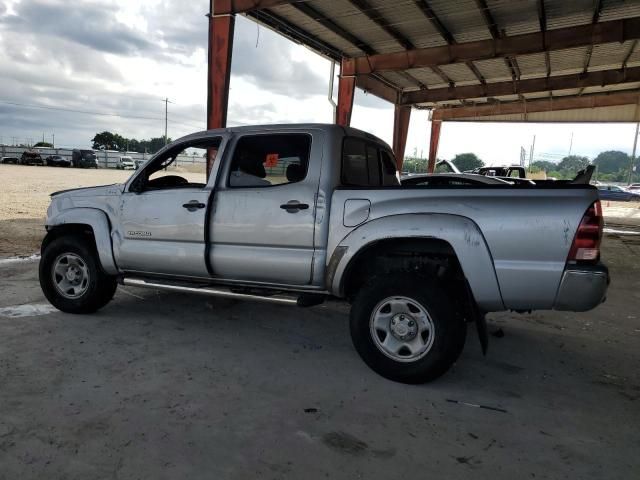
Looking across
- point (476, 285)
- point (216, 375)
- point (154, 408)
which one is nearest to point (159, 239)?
point (216, 375)

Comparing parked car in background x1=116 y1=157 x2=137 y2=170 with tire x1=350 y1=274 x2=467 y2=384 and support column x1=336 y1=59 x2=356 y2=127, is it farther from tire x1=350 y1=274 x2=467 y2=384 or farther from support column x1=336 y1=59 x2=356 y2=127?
tire x1=350 y1=274 x2=467 y2=384

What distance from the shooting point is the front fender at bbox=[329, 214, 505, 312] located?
325 centimetres

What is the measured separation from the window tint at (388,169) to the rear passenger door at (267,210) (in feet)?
3.71

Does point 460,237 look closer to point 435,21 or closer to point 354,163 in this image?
point 354,163

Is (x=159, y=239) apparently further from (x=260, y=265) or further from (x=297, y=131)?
(x=297, y=131)

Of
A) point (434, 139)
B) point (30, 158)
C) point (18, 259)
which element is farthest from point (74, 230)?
point (30, 158)

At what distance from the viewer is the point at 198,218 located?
4254 mm

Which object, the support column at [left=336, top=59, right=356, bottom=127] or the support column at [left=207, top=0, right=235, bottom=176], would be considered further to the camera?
the support column at [left=336, top=59, right=356, bottom=127]

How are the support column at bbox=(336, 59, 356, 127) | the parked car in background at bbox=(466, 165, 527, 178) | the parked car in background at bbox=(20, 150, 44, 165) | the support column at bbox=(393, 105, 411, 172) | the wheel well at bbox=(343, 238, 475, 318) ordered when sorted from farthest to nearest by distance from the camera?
the parked car in background at bbox=(20, 150, 44, 165) < the support column at bbox=(393, 105, 411, 172) < the parked car in background at bbox=(466, 165, 527, 178) < the support column at bbox=(336, 59, 356, 127) < the wheel well at bbox=(343, 238, 475, 318)

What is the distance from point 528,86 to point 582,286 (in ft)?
60.0

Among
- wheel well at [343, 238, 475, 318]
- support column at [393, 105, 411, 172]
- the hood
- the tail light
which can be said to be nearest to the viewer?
the tail light

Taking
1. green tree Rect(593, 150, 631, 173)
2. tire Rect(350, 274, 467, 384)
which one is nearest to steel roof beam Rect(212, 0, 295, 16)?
tire Rect(350, 274, 467, 384)

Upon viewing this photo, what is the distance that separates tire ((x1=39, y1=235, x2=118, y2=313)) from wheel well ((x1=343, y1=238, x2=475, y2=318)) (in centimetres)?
259

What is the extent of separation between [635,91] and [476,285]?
79.2 ft
